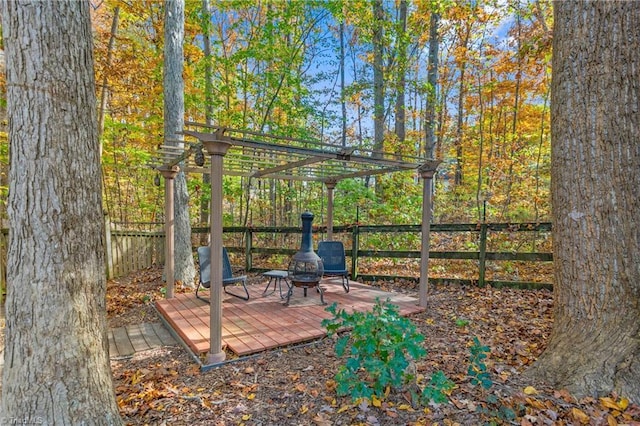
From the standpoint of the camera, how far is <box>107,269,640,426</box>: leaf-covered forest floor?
6.46 ft

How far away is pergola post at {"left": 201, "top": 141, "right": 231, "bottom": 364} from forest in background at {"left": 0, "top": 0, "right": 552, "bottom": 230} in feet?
16.0

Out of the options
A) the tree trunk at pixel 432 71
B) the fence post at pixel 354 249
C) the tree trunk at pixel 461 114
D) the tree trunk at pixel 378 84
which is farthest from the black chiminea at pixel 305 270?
the tree trunk at pixel 461 114

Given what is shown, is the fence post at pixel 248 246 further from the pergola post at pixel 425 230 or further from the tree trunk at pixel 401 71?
the tree trunk at pixel 401 71

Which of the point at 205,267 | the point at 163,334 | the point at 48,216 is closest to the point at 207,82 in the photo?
the point at 205,267

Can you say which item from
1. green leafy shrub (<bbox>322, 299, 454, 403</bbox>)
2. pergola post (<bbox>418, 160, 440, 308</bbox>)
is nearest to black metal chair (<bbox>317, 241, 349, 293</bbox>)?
pergola post (<bbox>418, 160, 440, 308</bbox>)

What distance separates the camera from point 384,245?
23.3 feet

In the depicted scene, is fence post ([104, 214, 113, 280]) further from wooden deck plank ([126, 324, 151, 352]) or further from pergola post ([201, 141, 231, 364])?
pergola post ([201, 141, 231, 364])

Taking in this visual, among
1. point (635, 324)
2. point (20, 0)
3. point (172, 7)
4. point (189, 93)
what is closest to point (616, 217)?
point (635, 324)

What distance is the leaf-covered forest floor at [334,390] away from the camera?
1.97 m

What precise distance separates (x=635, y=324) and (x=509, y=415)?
1098 millimetres

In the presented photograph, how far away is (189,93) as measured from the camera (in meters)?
7.86

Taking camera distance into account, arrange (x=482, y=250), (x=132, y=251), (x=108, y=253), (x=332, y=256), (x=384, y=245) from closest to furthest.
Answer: (x=482, y=250)
(x=332, y=256)
(x=108, y=253)
(x=132, y=251)
(x=384, y=245)

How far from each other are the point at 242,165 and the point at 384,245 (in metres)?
3.68

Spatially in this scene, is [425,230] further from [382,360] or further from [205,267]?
[205,267]
